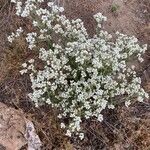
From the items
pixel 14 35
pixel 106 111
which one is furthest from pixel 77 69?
pixel 14 35

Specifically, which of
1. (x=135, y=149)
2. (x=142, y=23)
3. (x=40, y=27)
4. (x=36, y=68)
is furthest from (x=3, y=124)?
(x=142, y=23)

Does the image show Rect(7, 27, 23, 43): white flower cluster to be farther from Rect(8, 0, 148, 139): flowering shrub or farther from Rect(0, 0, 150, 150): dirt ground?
Rect(0, 0, 150, 150): dirt ground

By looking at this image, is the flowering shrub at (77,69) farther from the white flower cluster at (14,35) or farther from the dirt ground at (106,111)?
the dirt ground at (106,111)

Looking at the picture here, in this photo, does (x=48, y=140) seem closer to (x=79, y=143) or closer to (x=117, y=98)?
(x=79, y=143)

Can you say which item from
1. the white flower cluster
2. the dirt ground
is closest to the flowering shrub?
the white flower cluster

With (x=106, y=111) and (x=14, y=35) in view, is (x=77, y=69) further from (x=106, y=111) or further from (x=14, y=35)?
(x=14, y=35)

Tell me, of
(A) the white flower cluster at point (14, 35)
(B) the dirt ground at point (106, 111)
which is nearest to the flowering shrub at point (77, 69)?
(A) the white flower cluster at point (14, 35)
